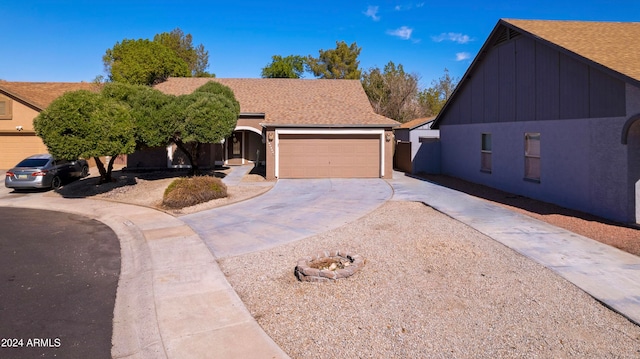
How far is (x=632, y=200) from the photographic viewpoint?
1048cm

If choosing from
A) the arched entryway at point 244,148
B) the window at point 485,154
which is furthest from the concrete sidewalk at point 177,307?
the arched entryway at point 244,148

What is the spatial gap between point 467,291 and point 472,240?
3.15 metres

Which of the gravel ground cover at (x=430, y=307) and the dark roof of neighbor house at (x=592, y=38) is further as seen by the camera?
the dark roof of neighbor house at (x=592, y=38)

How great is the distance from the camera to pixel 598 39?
13438 mm

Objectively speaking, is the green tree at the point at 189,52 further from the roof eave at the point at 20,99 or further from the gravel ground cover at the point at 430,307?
the gravel ground cover at the point at 430,307

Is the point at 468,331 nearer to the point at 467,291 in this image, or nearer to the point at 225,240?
the point at 467,291

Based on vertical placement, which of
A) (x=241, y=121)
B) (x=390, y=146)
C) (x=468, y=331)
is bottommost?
(x=468, y=331)

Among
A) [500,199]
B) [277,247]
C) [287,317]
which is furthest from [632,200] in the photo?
[287,317]

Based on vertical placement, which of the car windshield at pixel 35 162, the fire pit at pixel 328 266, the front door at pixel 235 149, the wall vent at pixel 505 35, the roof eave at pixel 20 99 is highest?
the wall vent at pixel 505 35

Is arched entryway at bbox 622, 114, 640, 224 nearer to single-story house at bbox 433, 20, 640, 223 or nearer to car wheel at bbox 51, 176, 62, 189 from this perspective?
single-story house at bbox 433, 20, 640, 223

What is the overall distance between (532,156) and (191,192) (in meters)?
12.6

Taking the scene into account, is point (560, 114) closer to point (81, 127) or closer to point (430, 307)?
point (430, 307)

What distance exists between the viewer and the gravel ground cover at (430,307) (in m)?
4.81

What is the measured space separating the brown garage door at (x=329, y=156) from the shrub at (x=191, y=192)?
6.61m
